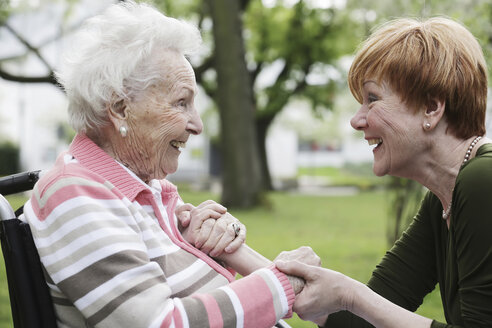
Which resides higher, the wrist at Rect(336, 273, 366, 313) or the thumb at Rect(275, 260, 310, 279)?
the thumb at Rect(275, 260, 310, 279)

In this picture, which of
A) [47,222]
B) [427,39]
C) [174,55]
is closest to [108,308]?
[47,222]

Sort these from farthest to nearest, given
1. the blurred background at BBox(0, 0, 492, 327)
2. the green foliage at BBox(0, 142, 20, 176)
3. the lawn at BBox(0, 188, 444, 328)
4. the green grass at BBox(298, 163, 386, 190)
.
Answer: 1. the green grass at BBox(298, 163, 386, 190)
2. the green foliage at BBox(0, 142, 20, 176)
3. the blurred background at BBox(0, 0, 492, 327)
4. the lawn at BBox(0, 188, 444, 328)

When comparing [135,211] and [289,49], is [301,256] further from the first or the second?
[289,49]

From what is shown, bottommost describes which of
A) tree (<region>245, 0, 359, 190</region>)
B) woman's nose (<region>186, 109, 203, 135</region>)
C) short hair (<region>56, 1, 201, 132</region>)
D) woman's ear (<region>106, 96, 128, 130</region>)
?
tree (<region>245, 0, 359, 190</region>)

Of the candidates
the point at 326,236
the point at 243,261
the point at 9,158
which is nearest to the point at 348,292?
the point at 243,261

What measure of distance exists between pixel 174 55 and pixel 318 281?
2.96ft

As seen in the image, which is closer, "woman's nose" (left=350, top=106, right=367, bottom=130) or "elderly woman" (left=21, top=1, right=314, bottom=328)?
"elderly woman" (left=21, top=1, right=314, bottom=328)

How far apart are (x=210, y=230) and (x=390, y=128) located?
29.2 inches

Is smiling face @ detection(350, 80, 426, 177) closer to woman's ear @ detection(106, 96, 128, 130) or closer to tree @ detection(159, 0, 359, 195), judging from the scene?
woman's ear @ detection(106, 96, 128, 130)

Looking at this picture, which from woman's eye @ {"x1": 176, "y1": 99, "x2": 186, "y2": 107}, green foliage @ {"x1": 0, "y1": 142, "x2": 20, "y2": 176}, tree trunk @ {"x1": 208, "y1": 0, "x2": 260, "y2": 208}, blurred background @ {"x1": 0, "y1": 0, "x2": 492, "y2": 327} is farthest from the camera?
green foliage @ {"x1": 0, "y1": 142, "x2": 20, "y2": 176}

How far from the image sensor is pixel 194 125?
6.48 ft

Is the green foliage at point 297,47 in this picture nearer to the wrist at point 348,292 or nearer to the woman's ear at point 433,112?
the woman's ear at point 433,112

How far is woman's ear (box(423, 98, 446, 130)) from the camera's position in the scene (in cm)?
190

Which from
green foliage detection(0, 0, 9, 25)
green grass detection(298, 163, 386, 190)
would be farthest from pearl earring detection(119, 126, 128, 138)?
green grass detection(298, 163, 386, 190)
